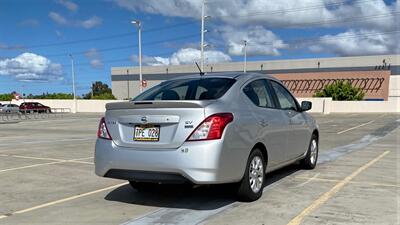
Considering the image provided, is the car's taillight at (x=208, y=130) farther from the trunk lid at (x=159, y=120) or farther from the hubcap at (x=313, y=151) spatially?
the hubcap at (x=313, y=151)

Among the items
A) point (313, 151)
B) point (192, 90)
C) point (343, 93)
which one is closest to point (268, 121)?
point (192, 90)

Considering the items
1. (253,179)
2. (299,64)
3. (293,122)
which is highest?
(299,64)

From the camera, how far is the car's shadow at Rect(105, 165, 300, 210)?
5945 mm

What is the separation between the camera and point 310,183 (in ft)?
24.1

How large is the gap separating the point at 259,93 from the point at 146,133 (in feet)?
6.54

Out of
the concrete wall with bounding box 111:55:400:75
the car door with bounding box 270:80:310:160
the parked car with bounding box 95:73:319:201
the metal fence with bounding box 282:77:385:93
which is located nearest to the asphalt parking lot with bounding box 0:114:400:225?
the parked car with bounding box 95:73:319:201

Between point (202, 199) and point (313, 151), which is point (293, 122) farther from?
point (202, 199)

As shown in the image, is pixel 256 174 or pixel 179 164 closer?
pixel 179 164

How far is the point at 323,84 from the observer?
74.2 meters

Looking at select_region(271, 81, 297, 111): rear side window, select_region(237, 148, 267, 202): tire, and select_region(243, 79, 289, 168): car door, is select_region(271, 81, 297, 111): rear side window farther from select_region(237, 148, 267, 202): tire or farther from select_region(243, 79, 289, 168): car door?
select_region(237, 148, 267, 202): tire

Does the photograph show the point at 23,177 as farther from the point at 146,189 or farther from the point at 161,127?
the point at 161,127

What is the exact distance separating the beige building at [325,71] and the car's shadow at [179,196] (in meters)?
69.4

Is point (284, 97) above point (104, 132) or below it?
above

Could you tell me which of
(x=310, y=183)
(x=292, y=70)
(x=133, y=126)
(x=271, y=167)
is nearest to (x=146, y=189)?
(x=133, y=126)
